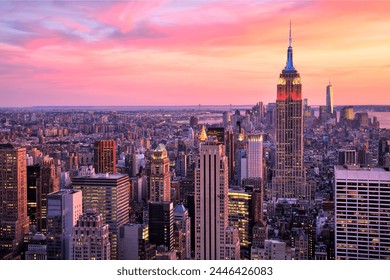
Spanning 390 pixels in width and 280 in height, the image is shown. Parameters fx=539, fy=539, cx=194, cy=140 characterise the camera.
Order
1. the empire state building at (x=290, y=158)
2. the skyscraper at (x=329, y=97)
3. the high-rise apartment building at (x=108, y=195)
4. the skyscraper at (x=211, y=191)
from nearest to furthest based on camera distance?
the skyscraper at (x=329, y=97), the high-rise apartment building at (x=108, y=195), the skyscraper at (x=211, y=191), the empire state building at (x=290, y=158)

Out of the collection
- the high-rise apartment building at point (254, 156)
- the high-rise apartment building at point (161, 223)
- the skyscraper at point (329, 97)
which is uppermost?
the skyscraper at point (329, 97)

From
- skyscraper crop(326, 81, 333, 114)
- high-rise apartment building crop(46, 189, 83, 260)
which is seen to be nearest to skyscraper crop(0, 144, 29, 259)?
high-rise apartment building crop(46, 189, 83, 260)

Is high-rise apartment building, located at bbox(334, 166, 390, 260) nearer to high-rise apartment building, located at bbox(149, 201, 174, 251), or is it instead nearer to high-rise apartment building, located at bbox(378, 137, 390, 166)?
high-rise apartment building, located at bbox(378, 137, 390, 166)

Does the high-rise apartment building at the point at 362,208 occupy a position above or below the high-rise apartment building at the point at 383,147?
below

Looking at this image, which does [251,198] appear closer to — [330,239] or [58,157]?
[330,239]

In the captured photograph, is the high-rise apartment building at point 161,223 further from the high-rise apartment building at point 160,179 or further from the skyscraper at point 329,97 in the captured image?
the skyscraper at point 329,97

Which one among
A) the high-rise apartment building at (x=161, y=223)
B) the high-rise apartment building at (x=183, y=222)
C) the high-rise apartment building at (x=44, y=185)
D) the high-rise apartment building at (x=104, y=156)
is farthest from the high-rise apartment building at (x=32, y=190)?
the high-rise apartment building at (x=183, y=222)

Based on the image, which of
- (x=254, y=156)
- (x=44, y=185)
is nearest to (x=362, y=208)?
(x=254, y=156)
